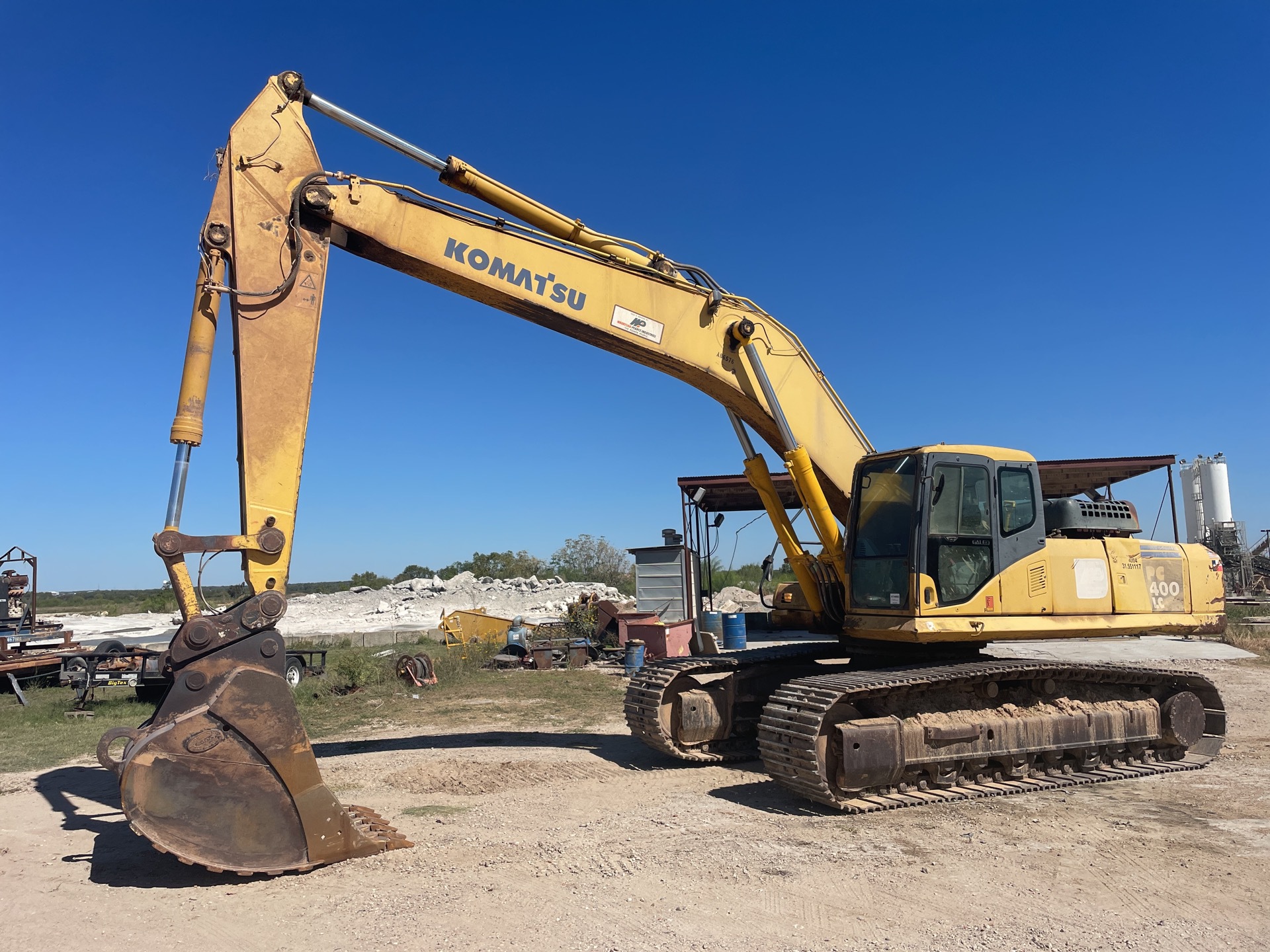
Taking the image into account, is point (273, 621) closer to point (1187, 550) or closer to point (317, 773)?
point (317, 773)

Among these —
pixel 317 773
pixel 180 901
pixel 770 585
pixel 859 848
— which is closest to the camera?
pixel 180 901

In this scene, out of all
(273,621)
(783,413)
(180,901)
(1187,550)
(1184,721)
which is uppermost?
(783,413)

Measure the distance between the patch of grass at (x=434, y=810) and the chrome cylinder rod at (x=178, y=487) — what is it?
3.05 meters

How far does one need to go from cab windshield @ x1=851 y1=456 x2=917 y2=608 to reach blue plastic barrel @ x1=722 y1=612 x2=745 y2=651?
1270cm

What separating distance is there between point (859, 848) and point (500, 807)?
2.96 m

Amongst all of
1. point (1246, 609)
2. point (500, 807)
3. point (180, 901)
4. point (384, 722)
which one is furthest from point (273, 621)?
point (1246, 609)

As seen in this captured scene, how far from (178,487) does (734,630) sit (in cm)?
1643

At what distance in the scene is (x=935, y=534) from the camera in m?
7.55

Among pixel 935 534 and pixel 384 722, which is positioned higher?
pixel 935 534

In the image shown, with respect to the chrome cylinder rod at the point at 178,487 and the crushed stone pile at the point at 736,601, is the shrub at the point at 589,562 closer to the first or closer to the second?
the crushed stone pile at the point at 736,601

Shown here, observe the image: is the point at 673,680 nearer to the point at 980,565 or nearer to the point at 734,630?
the point at 980,565

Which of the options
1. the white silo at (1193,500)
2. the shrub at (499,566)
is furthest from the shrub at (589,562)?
the white silo at (1193,500)

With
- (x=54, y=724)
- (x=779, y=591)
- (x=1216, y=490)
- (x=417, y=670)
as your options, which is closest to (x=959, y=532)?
(x=779, y=591)

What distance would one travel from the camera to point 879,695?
7.52 m
